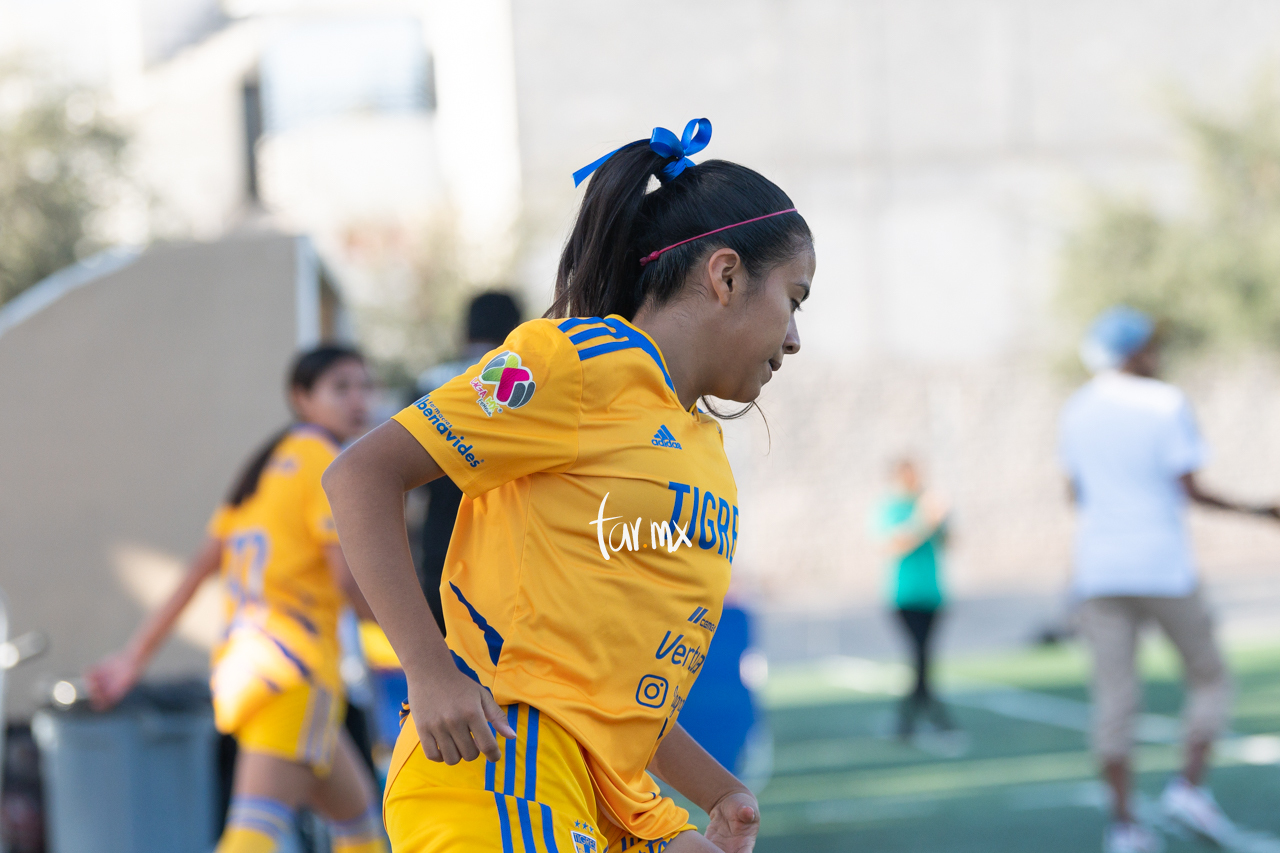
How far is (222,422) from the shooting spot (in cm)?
693

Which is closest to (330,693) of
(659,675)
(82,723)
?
(82,723)

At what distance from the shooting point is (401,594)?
73.2 inches

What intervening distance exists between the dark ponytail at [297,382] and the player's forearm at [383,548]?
284 centimetres

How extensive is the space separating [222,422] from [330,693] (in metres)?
2.92

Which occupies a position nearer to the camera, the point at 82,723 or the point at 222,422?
the point at 82,723

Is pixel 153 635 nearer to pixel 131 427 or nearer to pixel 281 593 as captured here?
pixel 281 593

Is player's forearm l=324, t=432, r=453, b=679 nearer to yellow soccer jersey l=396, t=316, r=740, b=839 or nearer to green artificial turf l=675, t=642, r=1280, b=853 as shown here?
yellow soccer jersey l=396, t=316, r=740, b=839

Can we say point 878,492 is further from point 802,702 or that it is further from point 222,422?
point 222,422

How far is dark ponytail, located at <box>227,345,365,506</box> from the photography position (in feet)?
15.1

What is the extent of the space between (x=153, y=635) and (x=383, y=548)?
3336mm

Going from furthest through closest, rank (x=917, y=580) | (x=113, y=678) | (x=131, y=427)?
(x=917, y=580)
(x=131, y=427)
(x=113, y=678)

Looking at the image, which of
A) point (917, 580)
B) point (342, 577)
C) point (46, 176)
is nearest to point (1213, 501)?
point (917, 580)

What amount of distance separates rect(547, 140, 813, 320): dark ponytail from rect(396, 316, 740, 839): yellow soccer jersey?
0.13m

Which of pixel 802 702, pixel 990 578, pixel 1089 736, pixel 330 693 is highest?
pixel 330 693
